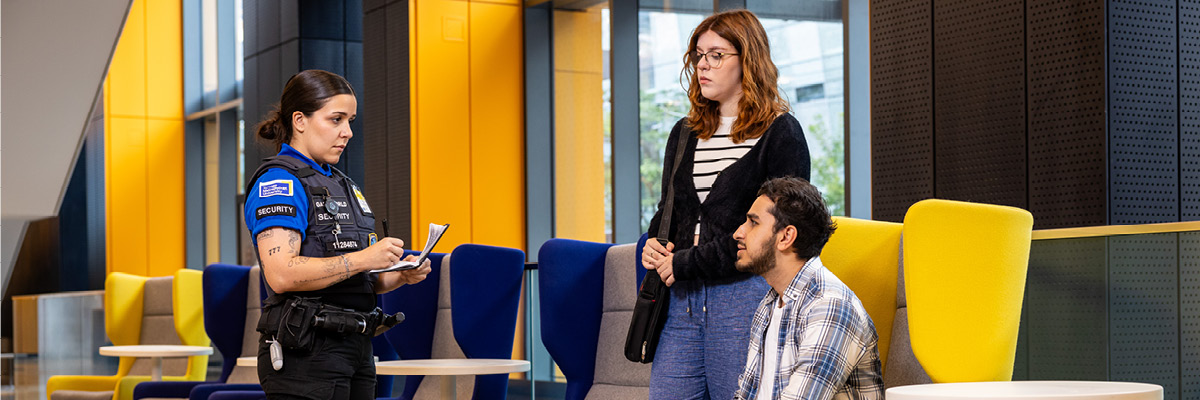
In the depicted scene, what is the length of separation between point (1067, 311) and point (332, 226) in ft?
6.89

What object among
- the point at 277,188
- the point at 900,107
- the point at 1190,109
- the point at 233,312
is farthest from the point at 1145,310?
the point at 233,312

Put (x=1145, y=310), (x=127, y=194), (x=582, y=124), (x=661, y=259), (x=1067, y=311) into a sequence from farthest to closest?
(x=127, y=194) → (x=582, y=124) → (x=1067, y=311) → (x=1145, y=310) → (x=661, y=259)

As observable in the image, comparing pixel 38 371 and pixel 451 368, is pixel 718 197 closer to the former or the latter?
pixel 451 368

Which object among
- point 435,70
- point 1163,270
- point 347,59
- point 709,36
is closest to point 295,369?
point 709,36

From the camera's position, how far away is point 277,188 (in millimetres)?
2455

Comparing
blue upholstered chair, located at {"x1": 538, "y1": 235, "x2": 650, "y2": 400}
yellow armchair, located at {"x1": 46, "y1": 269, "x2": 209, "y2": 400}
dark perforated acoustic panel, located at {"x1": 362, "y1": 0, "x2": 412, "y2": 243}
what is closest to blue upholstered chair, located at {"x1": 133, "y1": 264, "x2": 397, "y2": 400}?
yellow armchair, located at {"x1": 46, "y1": 269, "x2": 209, "y2": 400}

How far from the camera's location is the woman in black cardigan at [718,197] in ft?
8.36

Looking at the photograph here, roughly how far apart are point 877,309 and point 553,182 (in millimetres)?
5461

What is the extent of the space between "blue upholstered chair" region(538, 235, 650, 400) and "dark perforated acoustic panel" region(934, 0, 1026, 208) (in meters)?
1.30

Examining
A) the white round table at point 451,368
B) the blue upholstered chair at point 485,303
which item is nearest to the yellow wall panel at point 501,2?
the blue upholstered chair at point 485,303

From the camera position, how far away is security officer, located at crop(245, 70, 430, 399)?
2443 millimetres

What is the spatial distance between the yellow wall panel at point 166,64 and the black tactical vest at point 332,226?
12150mm

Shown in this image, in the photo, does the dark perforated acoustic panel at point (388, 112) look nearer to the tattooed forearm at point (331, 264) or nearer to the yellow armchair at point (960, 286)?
the tattooed forearm at point (331, 264)

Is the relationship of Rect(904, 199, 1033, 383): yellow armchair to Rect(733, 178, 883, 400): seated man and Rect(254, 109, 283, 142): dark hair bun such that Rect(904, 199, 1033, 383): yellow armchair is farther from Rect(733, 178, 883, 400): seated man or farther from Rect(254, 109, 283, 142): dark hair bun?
Rect(254, 109, 283, 142): dark hair bun
